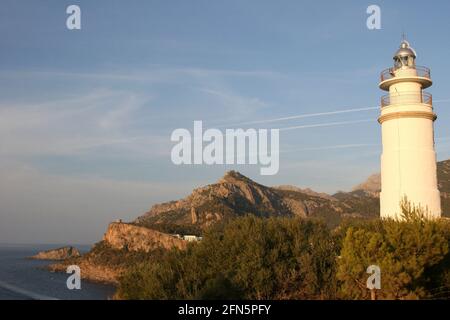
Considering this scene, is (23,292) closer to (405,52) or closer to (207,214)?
(207,214)

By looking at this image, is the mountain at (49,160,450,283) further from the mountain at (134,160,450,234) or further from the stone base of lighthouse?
the stone base of lighthouse

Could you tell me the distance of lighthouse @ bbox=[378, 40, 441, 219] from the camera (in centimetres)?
2394

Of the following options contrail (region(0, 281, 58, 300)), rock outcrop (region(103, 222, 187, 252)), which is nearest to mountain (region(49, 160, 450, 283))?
rock outcrop (region(103, 222, 187, 252))

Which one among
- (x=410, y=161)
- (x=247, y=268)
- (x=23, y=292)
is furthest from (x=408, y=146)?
(x=23, y=292)

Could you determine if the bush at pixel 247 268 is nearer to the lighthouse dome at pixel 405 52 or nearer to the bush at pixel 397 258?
the bush at pixel 397 258

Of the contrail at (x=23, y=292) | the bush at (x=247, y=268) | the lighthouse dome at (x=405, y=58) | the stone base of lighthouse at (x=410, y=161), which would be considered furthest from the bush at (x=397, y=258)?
the contrail at (x=23, y=292)

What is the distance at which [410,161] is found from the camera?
78.6ft

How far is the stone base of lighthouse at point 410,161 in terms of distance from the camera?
2391cm

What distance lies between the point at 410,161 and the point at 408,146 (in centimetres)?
84
